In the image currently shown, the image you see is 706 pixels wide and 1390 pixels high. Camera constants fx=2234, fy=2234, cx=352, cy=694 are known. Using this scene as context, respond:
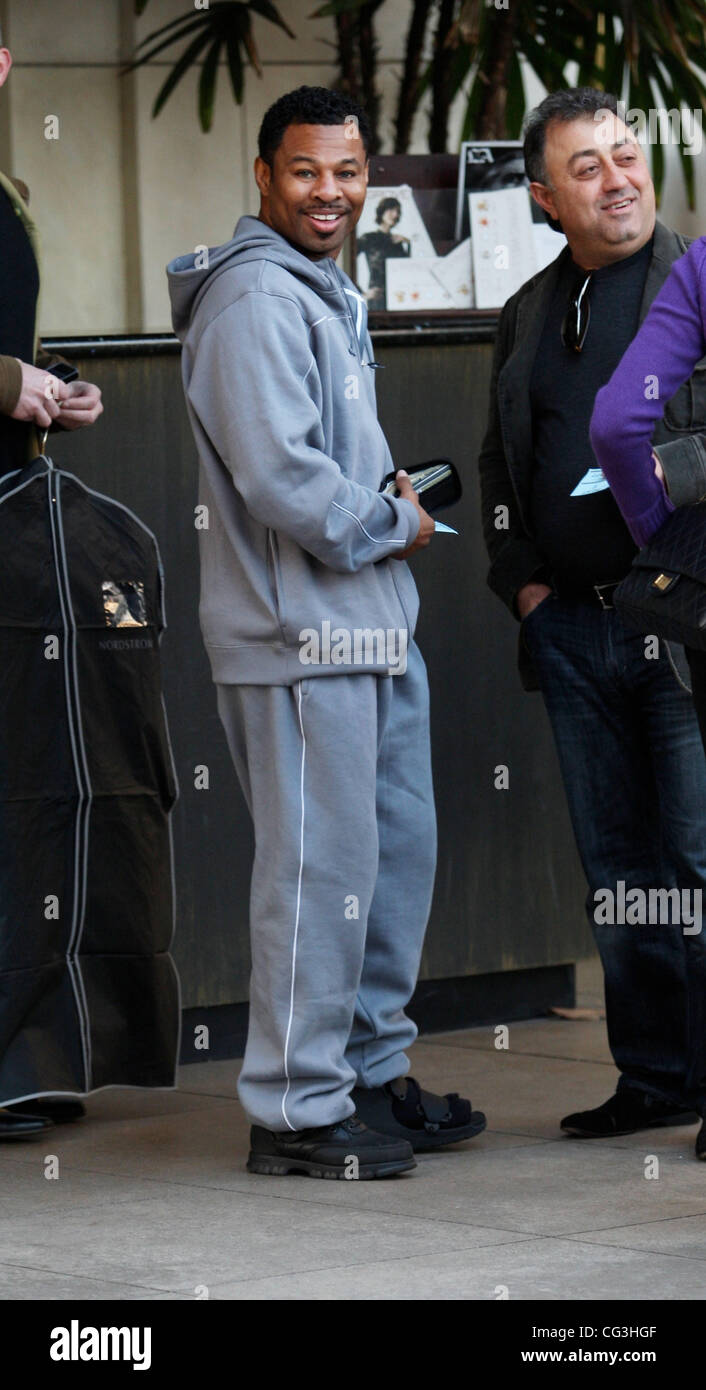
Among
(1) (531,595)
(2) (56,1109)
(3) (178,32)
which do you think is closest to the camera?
(1) (531,595)

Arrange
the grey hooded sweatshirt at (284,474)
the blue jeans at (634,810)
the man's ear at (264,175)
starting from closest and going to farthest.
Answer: the grey hooded sweatshirt at (284,474), the man's ear at (264,175), the blue jeans at (634,810)

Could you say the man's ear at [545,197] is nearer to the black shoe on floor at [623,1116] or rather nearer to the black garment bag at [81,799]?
the black garment bag at [81,799]

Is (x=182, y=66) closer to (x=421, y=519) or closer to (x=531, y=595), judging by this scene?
(x=531, y=595)

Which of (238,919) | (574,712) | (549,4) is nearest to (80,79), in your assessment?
(549,4)

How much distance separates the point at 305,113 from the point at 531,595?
101cm

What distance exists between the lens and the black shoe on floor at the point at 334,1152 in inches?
155

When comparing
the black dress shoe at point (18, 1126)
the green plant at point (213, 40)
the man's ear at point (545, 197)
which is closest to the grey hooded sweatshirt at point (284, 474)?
the man's ear at point (545, 197)

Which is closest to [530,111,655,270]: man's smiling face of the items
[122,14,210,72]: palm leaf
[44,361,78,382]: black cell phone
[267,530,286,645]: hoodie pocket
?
[267,530,286,645]: hoodie pocket

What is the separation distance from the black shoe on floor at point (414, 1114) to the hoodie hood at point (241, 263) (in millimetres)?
1470

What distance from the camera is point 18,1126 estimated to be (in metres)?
4.38

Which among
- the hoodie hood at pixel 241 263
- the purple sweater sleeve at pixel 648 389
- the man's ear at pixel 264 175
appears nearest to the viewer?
the purple sweater sleeve at pixel 648 389

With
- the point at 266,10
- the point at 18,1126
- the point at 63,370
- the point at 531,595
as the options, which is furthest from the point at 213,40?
the point at 18,1126

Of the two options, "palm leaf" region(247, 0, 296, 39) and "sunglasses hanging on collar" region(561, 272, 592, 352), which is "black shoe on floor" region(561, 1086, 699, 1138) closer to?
"sunglasses hanging on collar" region(561, 272, 592, 352)

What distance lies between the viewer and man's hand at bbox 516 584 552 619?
4.36 meters
